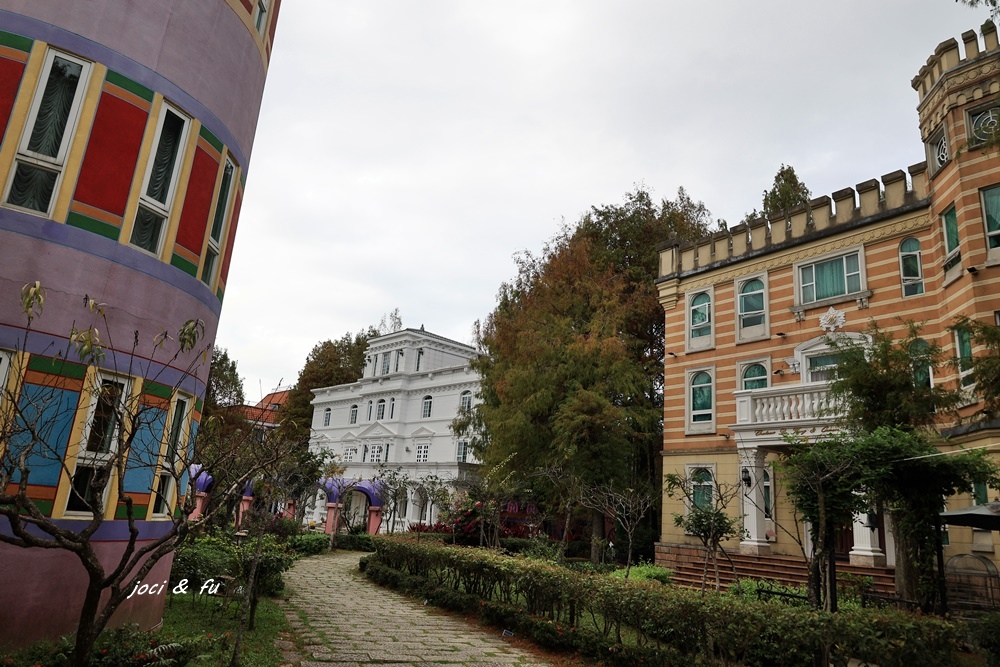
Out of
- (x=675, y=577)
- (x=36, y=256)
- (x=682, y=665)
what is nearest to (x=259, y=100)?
(x=36, y=256)

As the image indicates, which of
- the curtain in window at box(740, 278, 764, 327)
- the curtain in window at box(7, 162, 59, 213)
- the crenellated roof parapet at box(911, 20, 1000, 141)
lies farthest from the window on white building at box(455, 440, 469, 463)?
the curtain in window at box(7, 162, 59, 213)

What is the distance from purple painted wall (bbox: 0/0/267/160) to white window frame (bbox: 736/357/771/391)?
49.4 feet

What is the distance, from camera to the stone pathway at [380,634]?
9.01 m

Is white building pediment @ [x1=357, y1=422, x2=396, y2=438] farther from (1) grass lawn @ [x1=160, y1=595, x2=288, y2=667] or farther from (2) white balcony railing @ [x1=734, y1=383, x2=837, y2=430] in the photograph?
(1) grass lawn @ [x1=160, y1=595, x2=288, y2=667]

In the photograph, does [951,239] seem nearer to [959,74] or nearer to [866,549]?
[959,74]

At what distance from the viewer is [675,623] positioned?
8398mm

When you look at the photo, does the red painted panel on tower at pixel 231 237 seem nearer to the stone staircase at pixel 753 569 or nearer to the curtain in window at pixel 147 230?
the curtain in window at pixel 147 230

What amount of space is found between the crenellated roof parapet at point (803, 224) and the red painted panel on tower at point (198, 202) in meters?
16.1

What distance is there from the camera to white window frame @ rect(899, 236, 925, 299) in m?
16.4

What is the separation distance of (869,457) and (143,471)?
10.0 metres

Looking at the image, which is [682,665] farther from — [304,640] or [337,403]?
[337,403]

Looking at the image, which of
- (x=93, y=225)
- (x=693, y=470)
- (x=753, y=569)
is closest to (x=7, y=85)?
(x=93, y=225)

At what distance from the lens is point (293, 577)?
58.6 feet

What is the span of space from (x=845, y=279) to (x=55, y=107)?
58.8 feet
